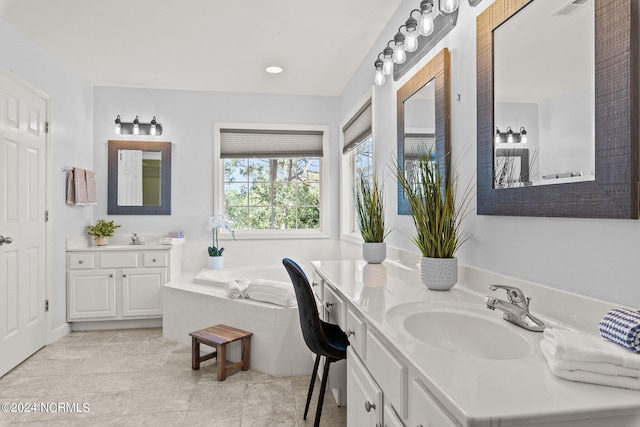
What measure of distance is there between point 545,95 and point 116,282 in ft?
12.6

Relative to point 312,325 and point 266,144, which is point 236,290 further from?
point 266,144

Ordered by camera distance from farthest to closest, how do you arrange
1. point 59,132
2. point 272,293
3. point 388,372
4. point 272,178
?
point 272,178
point 59,132
point 272,293
point 388,372

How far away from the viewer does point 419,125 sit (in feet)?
7.45

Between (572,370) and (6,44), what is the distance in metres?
3.71

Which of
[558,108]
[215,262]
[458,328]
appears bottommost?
[215,262]

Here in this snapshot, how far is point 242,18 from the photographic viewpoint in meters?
2.74

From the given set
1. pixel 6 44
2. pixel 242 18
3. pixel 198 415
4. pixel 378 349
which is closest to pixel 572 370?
pixel 378 349

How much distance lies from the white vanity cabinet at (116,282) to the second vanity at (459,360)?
8.21ft

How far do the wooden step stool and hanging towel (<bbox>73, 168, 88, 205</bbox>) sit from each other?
191 cm

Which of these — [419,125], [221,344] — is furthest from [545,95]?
[221,344]

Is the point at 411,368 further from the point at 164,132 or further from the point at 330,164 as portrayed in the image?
the point at 164,132

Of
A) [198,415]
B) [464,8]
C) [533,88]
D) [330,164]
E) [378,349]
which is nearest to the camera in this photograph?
[378,349]

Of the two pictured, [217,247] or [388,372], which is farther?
[217,247]

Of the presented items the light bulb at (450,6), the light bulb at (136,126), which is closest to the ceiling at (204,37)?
the light bulb at (136,126)
